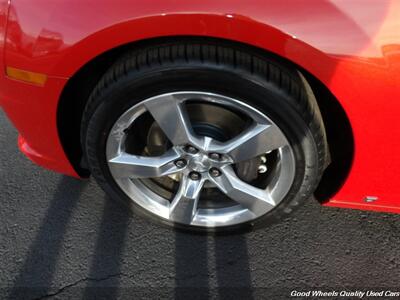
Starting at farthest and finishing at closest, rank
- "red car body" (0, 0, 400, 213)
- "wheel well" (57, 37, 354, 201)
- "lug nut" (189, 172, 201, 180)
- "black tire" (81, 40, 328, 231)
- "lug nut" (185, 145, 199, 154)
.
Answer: "lug nut" (189, 172, 201, 180)
"lug nut" (185, 145, 199, 154)
"wheel well" (57, 37, 354, 201)
"black tire" (81, 40, 328, 231)
"red car body" (0, 0, 400, 213)

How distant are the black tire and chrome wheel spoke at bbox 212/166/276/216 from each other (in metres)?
0.27

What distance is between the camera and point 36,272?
1.95 m

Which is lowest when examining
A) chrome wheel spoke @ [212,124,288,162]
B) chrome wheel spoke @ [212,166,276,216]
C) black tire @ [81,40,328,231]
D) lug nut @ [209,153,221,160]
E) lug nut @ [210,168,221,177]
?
chrome wheel spoke @ [212,166,276,216]

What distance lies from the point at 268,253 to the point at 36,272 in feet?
3.56

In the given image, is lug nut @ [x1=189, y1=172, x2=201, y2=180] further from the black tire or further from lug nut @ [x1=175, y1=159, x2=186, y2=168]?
the black tire

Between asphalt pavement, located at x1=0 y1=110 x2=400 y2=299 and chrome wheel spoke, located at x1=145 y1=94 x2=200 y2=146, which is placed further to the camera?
asphalt pavement, located at x1=0 y1=110 x2=400 y2=299

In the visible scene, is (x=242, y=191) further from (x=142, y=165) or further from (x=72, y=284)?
(x=72, y=284)

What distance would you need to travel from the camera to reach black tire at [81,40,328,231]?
4.73 ft

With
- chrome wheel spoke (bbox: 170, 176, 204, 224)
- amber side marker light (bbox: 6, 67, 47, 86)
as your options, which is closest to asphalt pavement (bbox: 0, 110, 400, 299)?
chrome wheel spoke (bbox: 170, 176, 204, 224)

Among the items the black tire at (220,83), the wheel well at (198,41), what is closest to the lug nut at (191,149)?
the black tire at (220,83)

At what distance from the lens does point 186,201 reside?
6.26 ft

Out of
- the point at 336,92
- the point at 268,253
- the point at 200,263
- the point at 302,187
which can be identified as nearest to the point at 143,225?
the point at 200,263

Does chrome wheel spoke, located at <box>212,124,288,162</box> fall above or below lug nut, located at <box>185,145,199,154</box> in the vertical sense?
above

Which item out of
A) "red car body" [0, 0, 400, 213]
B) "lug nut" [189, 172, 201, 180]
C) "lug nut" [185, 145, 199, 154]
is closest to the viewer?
"red car body" [0, 0, 400, 213]
